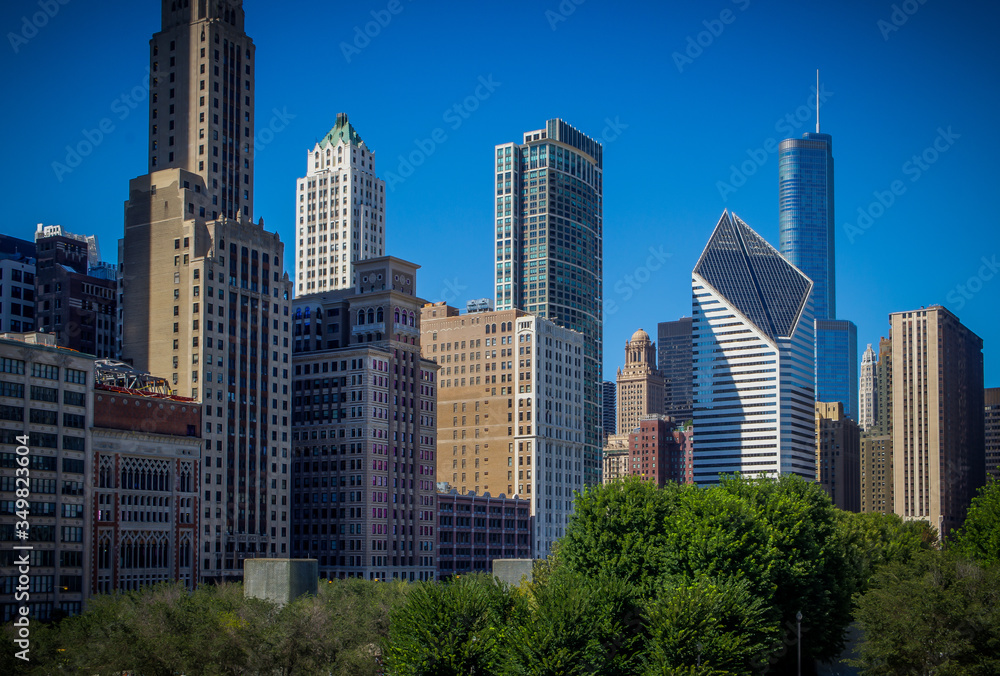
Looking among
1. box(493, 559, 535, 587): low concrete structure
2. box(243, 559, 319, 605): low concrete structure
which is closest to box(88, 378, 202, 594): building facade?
box(493, 559, 535, 587): low concrete structure

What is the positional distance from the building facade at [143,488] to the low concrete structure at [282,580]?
7095cm

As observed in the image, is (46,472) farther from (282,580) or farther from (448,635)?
(448,635)

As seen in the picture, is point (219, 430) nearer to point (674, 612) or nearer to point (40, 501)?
point (40, 501)

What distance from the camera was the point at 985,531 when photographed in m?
141

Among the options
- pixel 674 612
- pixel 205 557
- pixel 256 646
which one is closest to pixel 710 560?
pixel 674 612

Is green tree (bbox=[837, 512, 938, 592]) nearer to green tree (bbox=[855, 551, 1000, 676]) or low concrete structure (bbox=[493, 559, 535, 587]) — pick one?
green tree (bbox=[855, 551, 1000, 676])

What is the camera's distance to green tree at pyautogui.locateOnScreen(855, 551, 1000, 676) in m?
101

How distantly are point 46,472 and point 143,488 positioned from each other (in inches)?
783

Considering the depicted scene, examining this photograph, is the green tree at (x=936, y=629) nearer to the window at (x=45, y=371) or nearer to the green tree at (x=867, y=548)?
the green tree at (x=867, y=548)

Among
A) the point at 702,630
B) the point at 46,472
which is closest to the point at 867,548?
the point at 702,630

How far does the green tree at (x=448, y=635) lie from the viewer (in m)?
86.6

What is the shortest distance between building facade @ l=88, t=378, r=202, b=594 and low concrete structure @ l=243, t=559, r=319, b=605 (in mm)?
70946

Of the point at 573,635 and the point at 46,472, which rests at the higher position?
the point at 46,472

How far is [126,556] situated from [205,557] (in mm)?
21526
